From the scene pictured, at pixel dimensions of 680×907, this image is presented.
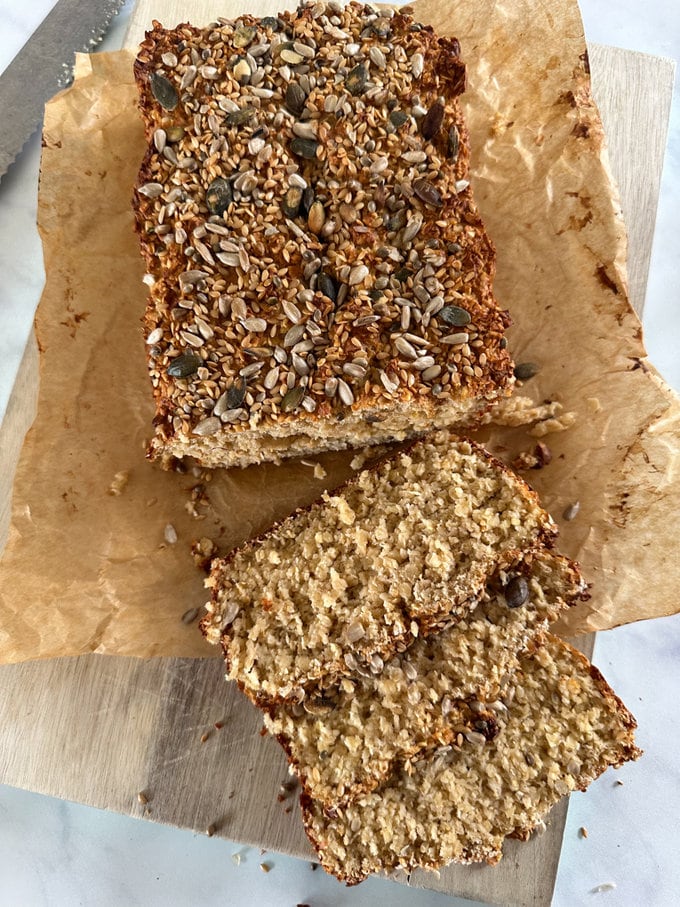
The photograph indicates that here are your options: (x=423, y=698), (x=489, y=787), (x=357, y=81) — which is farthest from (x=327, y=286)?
(x=489, y=787)

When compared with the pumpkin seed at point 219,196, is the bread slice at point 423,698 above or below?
below

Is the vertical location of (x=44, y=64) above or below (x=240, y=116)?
below

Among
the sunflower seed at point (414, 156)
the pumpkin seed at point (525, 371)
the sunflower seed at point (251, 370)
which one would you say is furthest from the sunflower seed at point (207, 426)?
the pumpkin seed at point (525, 371)

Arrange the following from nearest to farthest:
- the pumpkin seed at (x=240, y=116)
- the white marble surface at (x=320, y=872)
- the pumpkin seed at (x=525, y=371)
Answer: the pumpkin seed at (x=240, y=116) → the pumpkin seed at (x=525, y=371) → the white marble surface at (x=320, y=872)

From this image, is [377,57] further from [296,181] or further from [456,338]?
[456,338]

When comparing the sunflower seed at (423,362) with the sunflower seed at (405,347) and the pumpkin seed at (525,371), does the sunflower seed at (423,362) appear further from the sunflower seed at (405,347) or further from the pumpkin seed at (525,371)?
the pumpkin seed at (525,371)

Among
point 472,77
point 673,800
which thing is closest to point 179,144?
point 472,77

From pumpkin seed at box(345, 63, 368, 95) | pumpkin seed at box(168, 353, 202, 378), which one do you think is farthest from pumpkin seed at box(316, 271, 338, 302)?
pumpkin seed at box(345, 63, 368, 95)
